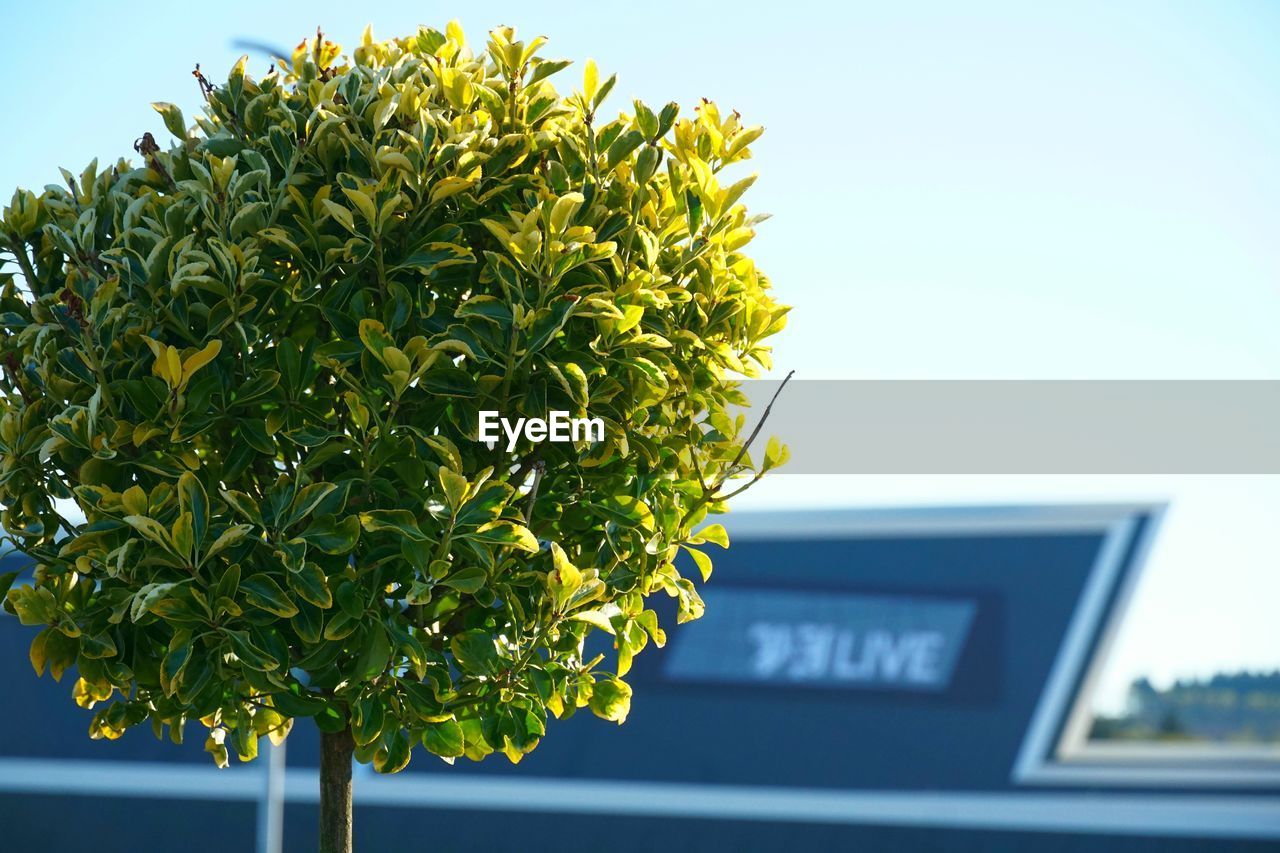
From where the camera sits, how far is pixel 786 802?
546 inches

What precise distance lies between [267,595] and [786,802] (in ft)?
38.8

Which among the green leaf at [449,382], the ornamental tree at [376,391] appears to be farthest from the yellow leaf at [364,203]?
the green leaf at [449,382]

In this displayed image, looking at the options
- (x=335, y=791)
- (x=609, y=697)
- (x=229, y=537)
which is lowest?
(x=335, y=791)

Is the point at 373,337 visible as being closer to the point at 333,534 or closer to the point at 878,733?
the point at 333,534

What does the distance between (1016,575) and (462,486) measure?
1189 centimetres

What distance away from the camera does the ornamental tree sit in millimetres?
3162

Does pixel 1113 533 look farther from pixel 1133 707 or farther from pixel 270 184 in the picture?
pixel 270 184

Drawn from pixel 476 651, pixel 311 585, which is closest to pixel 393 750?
pixel 476 651

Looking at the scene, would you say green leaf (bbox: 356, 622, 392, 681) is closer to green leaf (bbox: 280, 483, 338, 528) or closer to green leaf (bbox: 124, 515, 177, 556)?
green leaf (bbox: 280, 483, 338, 528)

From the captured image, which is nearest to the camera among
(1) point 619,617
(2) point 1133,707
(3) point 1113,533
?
(1) point 619,617

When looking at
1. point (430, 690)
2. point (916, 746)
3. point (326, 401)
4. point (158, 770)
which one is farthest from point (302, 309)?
point (158, 770)

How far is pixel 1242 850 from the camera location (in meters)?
13.7

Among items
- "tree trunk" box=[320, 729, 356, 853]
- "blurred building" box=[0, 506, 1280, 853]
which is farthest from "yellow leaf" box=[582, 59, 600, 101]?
"blurred building" box=[0, 506, 1280, 853]

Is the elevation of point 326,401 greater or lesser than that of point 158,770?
lesser
